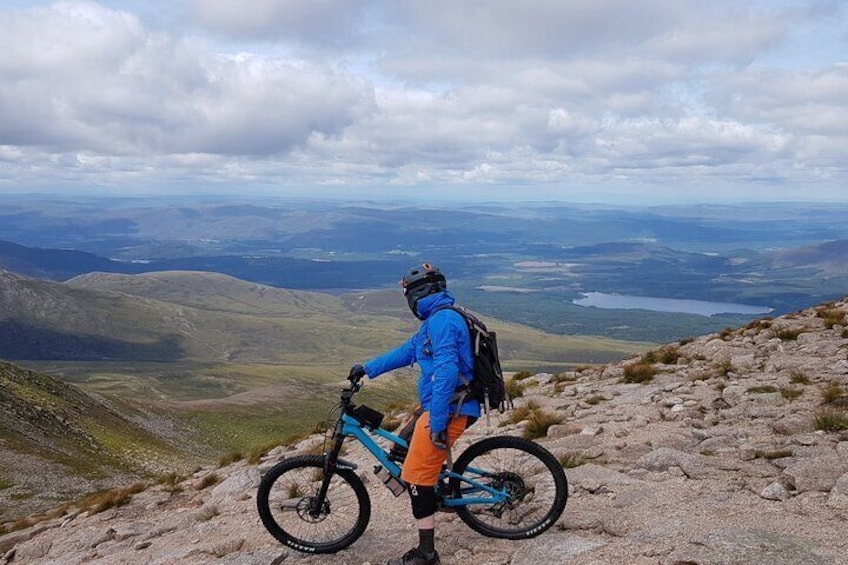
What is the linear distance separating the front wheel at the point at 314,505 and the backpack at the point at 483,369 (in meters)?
2.50

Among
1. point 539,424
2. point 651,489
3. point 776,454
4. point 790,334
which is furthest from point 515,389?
point 651,489

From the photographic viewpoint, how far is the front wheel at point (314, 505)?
9383mm

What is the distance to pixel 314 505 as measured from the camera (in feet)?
31.2

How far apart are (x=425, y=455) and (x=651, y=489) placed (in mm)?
4157

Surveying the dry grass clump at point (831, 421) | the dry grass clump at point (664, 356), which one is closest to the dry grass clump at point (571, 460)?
the dry grass clump at point (831, 421)

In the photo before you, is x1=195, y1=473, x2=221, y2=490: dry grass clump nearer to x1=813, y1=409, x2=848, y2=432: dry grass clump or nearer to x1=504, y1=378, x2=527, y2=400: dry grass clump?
x1=504, y1=378, x2=527, y2=400: dry grass clump

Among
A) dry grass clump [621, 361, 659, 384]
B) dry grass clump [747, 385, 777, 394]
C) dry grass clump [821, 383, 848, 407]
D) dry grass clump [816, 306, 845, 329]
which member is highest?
dry grass clump [816, 306, 845, 329]

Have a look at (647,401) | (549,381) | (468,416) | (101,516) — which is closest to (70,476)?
(101,516)

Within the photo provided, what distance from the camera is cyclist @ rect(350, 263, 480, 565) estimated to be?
790 centimetres

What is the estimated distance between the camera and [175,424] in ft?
295

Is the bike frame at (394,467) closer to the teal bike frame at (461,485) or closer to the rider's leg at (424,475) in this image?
the teal bike frame at (461,485)

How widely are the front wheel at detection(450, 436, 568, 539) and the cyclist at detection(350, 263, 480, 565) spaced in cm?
65

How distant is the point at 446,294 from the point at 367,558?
4.01 metres

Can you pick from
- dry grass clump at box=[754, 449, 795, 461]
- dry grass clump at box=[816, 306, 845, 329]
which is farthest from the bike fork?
dry grass clump at box=[816, 306, 845, 329]
